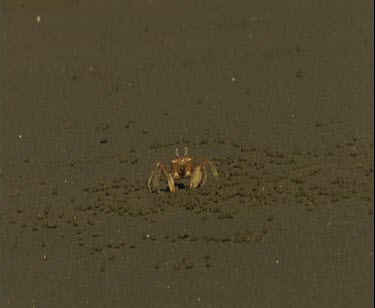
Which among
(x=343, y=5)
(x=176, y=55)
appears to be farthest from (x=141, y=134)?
(x=343, y=5)

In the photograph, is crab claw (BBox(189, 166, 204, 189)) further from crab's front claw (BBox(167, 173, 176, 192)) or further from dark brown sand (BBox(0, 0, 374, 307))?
crab's front claw (BBox(167, 173, 176, 192))

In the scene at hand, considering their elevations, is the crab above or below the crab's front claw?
above

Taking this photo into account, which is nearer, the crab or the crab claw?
the crab

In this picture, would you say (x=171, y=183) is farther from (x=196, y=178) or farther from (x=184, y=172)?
(x=196, y=178)

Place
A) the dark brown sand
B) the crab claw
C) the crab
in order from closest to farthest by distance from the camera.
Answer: the dark brown sand
the crab
the crab claw

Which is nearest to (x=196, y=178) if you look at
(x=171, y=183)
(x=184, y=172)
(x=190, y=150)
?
(x=184, y=172)

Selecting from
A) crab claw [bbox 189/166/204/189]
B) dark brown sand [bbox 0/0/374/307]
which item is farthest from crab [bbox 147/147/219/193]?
dark brown sand [bbox 0/0/374/307]

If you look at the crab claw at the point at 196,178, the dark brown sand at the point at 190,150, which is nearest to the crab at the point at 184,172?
the crab claw at the point at 196,178

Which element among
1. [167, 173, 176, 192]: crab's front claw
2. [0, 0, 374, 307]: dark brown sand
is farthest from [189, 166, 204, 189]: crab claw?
[167, 173, 176, 192]: crab's front claw

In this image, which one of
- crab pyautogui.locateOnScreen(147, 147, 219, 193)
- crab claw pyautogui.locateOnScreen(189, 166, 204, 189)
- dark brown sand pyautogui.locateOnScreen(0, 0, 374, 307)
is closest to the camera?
dark brown sand pyautogui.locateOnScreen(0, 0, 374, 307)

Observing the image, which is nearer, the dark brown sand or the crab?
the dark brown sand
